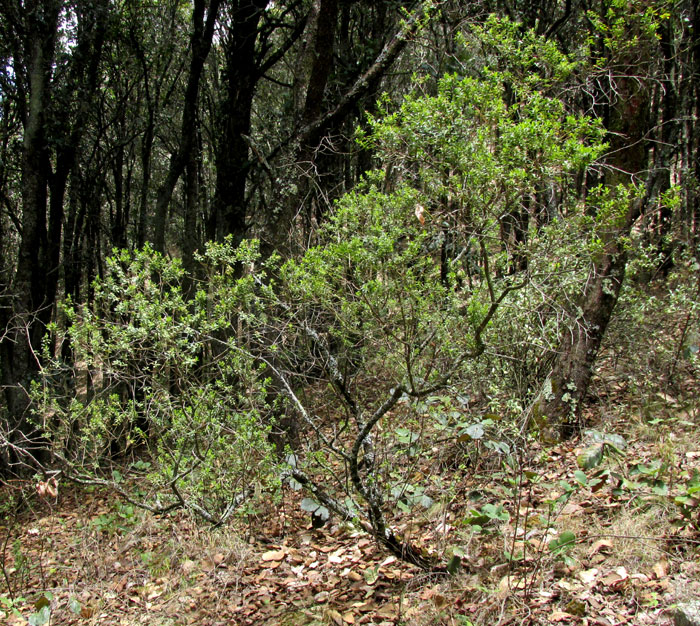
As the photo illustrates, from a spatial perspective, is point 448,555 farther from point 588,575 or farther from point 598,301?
point 598,301

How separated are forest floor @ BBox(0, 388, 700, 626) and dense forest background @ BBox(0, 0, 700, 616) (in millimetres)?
337

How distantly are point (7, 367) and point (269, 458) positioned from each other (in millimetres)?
6147

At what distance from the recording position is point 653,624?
2557 mm

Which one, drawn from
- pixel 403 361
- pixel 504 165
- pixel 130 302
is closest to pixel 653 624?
pixel 403 361

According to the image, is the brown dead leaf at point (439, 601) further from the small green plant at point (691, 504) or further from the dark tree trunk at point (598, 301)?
the dark tree trunk at point (598, 301)

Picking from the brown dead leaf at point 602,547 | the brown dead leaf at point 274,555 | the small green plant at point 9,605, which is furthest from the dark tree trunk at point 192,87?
the brown dead leaf at point 602,547

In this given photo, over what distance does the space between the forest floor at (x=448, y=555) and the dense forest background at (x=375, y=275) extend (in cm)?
34

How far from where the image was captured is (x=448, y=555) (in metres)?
3.44

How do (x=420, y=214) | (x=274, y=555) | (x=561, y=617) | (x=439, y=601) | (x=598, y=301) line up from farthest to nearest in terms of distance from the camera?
(x=598, y=301) < (x=274, y=555) < (x=420, y=214) < (x=439, y=601) < (x=561, y=617)

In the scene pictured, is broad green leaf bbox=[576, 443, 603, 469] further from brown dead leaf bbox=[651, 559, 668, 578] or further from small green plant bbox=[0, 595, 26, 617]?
small green plant bbox=[0, 595, 26, 617]

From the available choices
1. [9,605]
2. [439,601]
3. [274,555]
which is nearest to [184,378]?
[274,555]

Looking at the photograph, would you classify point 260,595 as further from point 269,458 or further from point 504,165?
point 504,165

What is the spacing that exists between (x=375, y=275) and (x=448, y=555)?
1854 mm

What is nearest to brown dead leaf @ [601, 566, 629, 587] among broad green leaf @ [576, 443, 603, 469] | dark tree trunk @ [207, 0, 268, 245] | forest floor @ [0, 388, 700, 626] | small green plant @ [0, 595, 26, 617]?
forest floor @ [0, 388, 700, 626]
